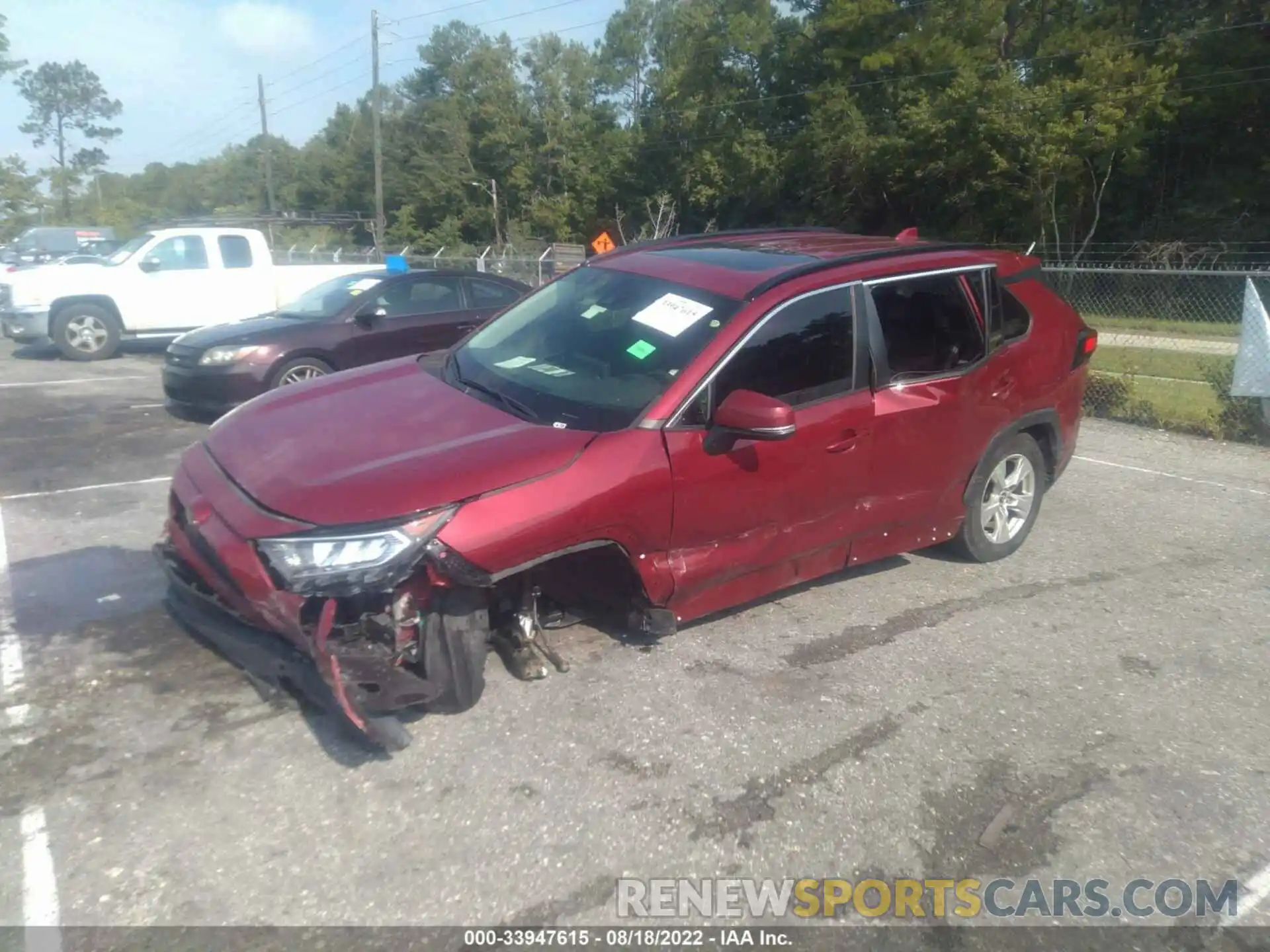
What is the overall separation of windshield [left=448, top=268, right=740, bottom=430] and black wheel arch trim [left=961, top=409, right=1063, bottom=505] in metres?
1.86

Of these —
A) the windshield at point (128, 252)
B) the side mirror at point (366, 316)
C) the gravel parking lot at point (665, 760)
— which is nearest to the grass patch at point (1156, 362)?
the gravel parking lot at point (665, 760)

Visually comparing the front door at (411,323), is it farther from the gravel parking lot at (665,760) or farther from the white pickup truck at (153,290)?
the gravel parking lot at (665,760)

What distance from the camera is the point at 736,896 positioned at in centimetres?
308

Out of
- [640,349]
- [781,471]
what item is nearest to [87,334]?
[640,349]

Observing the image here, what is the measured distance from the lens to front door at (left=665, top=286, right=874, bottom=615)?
420 centimetres

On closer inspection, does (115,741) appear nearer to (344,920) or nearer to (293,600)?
(293,600)

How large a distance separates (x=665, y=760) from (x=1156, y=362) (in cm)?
1322

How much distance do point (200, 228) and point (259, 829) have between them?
43.1 feet

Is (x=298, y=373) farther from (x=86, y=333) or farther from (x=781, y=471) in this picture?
(x=781, y=471)

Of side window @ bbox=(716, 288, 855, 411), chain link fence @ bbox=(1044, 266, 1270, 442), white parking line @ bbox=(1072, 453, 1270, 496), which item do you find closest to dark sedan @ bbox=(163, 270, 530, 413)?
side window @ bbox=(716, 288, 855, 411)

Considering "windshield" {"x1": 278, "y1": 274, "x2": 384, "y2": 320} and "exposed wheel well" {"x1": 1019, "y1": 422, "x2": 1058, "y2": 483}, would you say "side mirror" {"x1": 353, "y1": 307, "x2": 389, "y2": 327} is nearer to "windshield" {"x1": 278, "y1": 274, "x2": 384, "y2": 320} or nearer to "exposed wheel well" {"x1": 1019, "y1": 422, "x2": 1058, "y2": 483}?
"windshield" {"x1": 278, "y1": 274, "x2": 384, "y2": 320}

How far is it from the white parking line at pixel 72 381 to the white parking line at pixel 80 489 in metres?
5.23

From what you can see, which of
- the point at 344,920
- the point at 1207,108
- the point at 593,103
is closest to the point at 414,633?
the point at 344,920

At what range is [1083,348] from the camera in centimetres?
608
